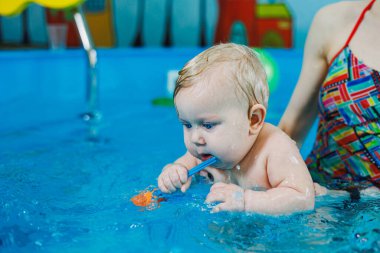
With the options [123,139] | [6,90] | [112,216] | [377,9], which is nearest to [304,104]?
[377,9]

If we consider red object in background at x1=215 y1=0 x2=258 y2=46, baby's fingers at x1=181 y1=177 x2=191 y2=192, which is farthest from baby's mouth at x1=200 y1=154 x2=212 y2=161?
red object in background at x1=215 y1=0 x2=258 y2=46

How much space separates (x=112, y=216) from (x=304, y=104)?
62cm

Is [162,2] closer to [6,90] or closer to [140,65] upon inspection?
[140,65]

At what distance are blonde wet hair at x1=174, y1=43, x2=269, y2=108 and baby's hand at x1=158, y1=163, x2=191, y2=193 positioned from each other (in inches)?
7.9

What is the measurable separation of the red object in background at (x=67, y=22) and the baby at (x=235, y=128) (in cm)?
450

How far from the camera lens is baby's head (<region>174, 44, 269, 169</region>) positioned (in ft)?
3.57

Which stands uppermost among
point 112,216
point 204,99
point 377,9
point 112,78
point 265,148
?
point 377,9

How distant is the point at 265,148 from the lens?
120 centimetres

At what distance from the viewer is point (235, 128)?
113 centimetres

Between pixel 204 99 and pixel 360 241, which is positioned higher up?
pixel 204 99

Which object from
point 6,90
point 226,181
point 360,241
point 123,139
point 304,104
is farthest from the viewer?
point 6,90

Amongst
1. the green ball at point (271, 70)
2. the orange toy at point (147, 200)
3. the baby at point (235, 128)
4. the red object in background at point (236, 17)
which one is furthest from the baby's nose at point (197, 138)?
the red object in background at point (236, 17)

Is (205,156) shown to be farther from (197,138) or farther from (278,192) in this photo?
(278,192)

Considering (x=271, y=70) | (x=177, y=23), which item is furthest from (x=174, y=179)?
(x=177, y=23)
